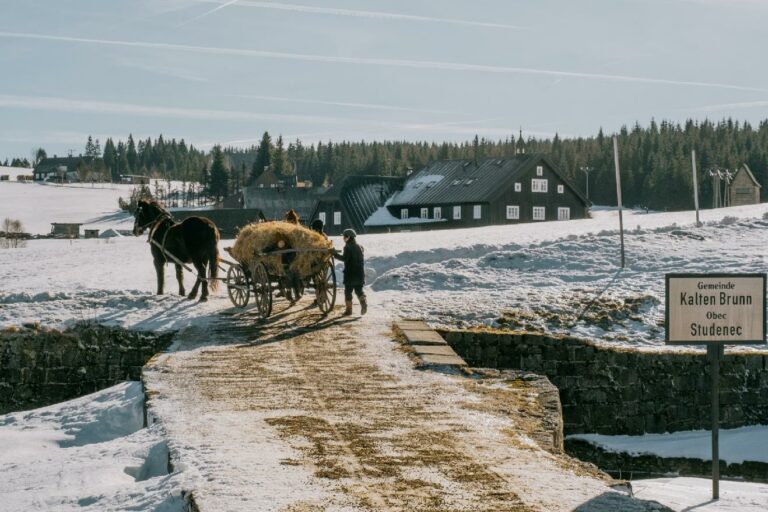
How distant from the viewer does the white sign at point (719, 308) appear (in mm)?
9195

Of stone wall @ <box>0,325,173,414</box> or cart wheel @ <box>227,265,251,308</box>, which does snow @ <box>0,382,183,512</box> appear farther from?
Result: cart wheel @ <box>227,265,251,308</box>

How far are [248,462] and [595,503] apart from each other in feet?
9.26

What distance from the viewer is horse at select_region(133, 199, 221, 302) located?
19047 mm

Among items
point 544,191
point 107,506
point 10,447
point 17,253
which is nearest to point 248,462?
point 107,506

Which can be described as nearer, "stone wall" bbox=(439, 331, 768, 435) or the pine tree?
"stone wall" bbox=(439, 331, 768, 435)

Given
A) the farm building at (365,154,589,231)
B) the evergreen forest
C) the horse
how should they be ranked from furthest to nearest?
the evergreen forest
the farm building at (365,154,589,231)
the horse

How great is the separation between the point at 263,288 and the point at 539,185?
54.7m

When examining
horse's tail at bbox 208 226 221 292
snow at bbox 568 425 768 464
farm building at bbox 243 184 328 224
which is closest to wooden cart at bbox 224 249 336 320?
horse's tail at bbox 208 226 221 292

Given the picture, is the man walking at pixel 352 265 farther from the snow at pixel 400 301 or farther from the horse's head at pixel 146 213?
the horse's head at pixel 146 213

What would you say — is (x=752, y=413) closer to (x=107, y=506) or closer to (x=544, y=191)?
(x=107, y=506)

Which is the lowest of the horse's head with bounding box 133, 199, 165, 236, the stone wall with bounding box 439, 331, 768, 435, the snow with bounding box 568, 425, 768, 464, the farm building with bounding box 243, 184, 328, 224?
the snow with bounding box 568, 425, 768, 464

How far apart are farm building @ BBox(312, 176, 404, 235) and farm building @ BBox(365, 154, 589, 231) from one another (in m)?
1.33

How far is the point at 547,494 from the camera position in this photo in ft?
22.3

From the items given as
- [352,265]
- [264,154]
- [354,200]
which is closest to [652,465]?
[352,265]
